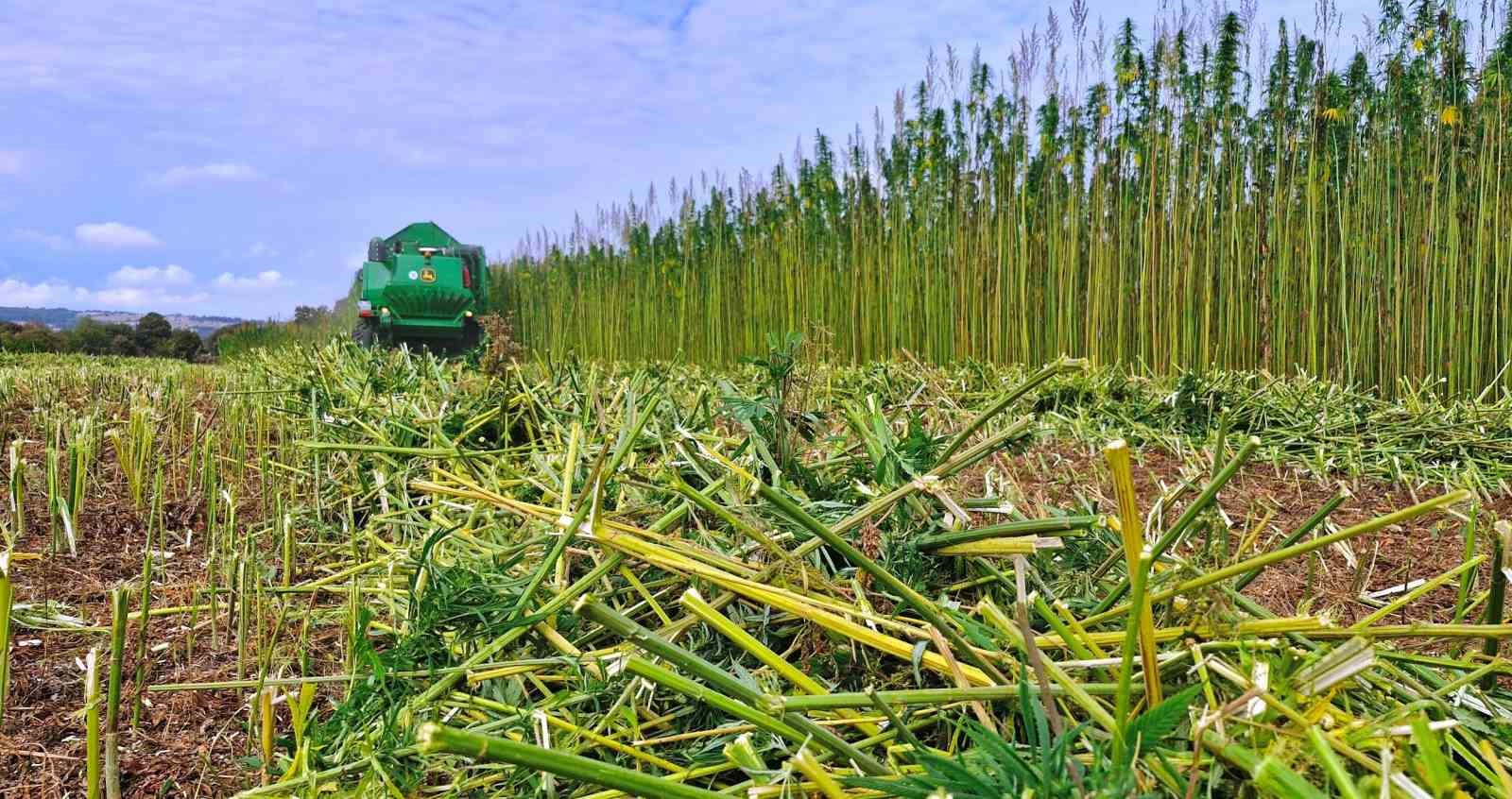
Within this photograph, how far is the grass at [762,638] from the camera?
0.73 meters

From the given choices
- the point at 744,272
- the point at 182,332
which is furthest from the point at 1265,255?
the point at 182,332

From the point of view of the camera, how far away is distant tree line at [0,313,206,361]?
10.6 meters

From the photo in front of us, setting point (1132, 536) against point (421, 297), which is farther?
point (421, 297)

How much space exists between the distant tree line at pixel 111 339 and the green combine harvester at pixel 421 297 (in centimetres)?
360

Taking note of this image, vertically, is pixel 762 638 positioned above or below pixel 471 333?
below

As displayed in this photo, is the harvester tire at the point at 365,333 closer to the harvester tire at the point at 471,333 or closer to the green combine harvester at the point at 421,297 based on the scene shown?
the green combine harvester at the point at 421,297

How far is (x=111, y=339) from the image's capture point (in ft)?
39.8

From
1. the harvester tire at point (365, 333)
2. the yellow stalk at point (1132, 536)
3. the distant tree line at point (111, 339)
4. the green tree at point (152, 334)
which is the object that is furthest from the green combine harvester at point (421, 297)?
the yellow stalk at point (1132, 536)

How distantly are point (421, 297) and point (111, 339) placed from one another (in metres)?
5.75

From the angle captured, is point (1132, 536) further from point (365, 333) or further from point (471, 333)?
point (365, 333)

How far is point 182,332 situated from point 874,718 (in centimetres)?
1508

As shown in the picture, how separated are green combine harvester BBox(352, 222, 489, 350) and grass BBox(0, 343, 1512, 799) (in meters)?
7.48

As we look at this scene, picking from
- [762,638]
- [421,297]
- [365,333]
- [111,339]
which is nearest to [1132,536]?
[762,638]

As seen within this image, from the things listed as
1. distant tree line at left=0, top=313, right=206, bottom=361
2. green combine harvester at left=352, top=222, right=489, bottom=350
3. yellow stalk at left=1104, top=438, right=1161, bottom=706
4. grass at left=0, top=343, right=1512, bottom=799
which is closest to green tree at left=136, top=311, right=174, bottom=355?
distant tree line at left=0, top=313, right=206, bottom=361
